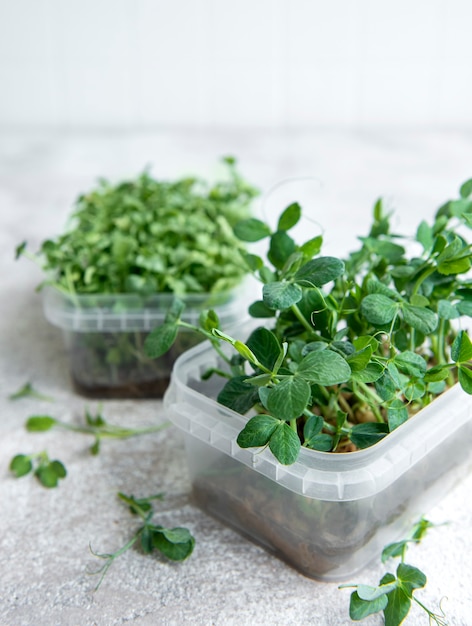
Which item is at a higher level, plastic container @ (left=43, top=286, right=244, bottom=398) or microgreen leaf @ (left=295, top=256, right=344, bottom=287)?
microgreen leaf @ (left=295, top=256, right=344, bottom=287)

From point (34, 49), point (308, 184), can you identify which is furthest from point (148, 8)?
point (308, 184)

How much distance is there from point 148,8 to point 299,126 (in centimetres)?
48

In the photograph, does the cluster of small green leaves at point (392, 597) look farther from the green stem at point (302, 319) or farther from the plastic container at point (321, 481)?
the green stem at point (302, 319)

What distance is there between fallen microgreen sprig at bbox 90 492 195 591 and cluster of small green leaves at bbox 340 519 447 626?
0.48ft

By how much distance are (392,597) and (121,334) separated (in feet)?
1.51

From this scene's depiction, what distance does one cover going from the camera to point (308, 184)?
5.33 ft

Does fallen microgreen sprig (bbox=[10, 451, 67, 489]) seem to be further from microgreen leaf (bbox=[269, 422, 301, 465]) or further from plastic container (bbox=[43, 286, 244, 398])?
microgreen leaf (bbox=[269, 422, 301, 465])

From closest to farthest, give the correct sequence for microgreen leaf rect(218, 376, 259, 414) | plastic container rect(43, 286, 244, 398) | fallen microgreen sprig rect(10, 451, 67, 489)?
microgreen leaf rect(218, 376, 259, 414), fallen microgreen sprig rect(10, 451, 67, 489), plastic container rect(43, 286, 244, 398)

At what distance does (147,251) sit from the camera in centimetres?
98

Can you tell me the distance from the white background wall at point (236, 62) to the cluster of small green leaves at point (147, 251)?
1086 millimetres

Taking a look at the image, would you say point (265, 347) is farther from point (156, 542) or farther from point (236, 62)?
point (236, 62)

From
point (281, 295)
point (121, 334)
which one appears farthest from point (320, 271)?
point (121, 334)

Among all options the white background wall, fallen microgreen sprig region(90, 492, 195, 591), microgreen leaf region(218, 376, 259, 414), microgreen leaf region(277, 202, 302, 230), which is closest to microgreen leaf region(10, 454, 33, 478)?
fallen microgreen sprig region(90, 492, 195, 591)

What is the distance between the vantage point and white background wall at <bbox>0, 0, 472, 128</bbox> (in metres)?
2.04
